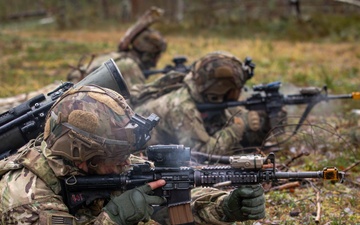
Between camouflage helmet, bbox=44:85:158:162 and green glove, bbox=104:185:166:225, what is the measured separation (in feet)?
0.92

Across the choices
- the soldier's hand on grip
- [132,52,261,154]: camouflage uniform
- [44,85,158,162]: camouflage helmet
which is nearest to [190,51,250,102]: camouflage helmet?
[132,52,261,154]: camouflage uniform

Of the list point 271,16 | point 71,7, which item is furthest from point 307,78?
point 71,7

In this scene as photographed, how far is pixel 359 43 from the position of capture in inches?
653

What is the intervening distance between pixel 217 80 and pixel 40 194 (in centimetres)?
345

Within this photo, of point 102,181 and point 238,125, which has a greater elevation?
point 102,181

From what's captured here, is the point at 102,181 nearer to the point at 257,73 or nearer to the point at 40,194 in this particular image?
the point at 40,194

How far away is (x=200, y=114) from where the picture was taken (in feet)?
21.9

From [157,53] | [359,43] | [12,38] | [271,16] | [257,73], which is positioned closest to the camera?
[157,53]

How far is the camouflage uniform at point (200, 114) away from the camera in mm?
6395

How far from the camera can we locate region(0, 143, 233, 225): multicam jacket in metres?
3.47

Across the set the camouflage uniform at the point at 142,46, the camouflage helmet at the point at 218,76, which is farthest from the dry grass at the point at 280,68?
the camouflage uniform at the point at 142,46

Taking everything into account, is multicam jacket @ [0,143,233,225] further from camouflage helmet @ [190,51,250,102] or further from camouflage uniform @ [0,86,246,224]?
camouflage helmet @ [190,51,250,102]

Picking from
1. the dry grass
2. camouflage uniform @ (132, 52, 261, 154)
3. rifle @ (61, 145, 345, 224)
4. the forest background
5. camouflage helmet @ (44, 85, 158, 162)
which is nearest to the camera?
camouflage helmet @ (44, 85, 158, 162)

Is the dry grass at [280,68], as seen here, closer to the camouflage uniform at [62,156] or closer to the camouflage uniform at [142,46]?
the camouflage uniform at [62,156]
